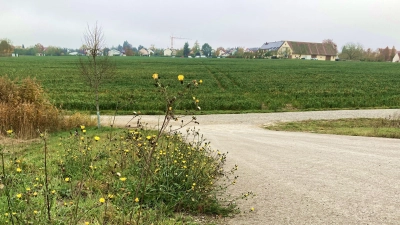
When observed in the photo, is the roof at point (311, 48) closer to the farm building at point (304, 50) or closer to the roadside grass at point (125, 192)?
the farm building at point (304, 50)

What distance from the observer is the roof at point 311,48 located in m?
117

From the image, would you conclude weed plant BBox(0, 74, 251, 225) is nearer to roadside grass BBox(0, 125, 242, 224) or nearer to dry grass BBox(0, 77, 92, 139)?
roadside grass BBox(0, 125, 242, 224)

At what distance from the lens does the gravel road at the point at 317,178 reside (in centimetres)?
454

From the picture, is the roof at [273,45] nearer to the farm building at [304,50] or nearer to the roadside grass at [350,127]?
the farm building at [304,50]

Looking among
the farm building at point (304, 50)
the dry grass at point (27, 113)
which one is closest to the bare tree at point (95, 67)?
the dry grass at point (27, 113)

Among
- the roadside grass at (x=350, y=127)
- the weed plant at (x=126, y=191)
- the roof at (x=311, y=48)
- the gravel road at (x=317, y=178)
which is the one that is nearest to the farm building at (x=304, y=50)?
the roof at (x=311, y=48)

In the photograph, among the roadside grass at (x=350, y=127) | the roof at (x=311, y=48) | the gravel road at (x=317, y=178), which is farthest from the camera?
the roof at (x=311, y=48)

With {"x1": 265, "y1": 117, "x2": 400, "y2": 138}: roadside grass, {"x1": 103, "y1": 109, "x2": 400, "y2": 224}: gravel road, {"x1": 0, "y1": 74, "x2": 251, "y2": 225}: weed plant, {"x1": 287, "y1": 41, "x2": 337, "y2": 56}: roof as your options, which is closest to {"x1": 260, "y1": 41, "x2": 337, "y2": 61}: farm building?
{"x1": 287, "y1": 41, "x2": 337, "y2": 56}: roof

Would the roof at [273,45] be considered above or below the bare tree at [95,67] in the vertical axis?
above

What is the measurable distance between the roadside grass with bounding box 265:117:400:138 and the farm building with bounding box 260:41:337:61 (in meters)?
100

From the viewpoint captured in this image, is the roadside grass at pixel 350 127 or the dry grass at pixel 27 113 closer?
the dry grass at pixel 27 113

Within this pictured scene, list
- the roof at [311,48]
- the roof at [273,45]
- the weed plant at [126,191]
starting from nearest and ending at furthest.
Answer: the weed plant at [126,191] → the roof at [311,48] → the roof at [273,45]

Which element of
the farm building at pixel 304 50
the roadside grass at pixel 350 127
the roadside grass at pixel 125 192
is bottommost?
the roadside grass at pixel 350 127

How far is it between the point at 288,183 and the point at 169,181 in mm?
2492
